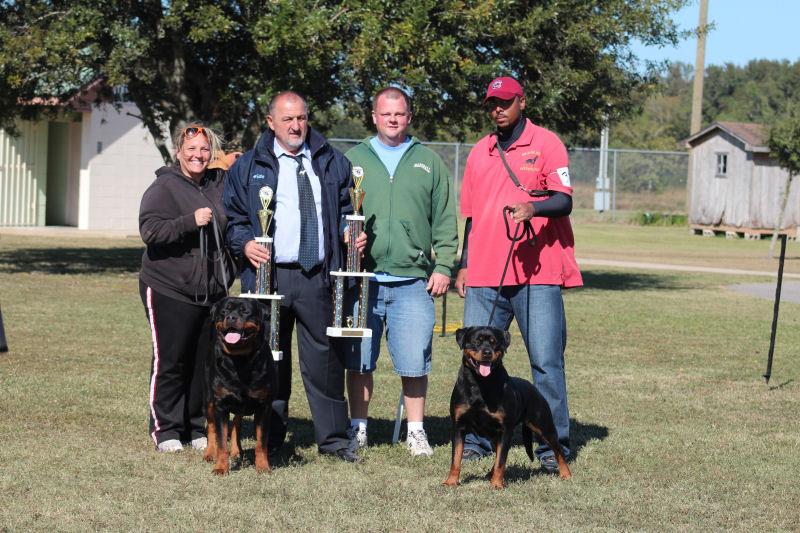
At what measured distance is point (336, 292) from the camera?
673 cm

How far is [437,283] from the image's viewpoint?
6988 millimetres

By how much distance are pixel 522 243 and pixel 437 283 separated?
543 mm

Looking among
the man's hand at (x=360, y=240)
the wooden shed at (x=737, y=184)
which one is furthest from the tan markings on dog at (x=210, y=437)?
the wooden shed at (x=737, y=184)

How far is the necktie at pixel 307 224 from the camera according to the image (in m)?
6.71

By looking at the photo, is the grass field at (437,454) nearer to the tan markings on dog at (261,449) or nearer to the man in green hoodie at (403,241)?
the tan markings on dog at (261,449)

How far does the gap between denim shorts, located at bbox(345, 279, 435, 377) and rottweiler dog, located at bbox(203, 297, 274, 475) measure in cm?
72

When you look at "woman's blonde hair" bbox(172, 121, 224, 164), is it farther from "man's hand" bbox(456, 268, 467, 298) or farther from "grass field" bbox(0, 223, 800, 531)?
"grass field" bbox(0, 223, 800, 531)

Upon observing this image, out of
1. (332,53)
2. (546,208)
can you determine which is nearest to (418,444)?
(546,208)

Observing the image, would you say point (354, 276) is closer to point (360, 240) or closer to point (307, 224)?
point (360, 240)

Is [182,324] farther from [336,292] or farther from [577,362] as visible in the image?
[577,362]

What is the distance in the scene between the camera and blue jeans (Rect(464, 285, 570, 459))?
6906 mm

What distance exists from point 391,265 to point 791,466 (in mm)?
2657

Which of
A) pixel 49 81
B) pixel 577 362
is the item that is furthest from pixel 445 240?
pixel 49 81

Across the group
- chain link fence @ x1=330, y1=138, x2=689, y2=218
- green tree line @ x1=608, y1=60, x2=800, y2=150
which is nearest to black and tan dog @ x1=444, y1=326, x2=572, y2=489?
chain link fence @ x1=330, y1=138, x2=689, y2=218
